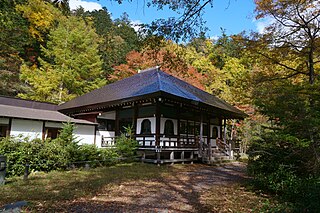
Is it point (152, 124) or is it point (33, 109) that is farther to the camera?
point (33, 109)

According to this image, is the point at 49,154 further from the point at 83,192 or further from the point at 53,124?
the point at 53,124

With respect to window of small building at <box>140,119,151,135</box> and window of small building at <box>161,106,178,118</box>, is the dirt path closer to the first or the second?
window of small building at <box>140,119,151,135</box>

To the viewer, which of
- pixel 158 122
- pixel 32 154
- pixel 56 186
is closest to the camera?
pixel 56 186

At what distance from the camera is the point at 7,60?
22062mm

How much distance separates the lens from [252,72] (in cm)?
1345

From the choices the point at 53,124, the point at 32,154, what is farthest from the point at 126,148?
the point at 53,124

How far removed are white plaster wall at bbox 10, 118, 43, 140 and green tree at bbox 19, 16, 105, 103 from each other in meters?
8.06

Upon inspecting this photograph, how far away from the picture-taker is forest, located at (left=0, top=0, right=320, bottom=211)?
561cm

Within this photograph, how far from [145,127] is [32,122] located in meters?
6.75

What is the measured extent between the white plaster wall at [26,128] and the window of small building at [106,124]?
13.0 ft

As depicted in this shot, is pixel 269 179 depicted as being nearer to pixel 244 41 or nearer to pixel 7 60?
pixel 244 41

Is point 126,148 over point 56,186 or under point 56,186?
over

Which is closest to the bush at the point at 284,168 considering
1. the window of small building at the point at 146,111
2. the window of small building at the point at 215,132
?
the window of small building at the point at 146,111

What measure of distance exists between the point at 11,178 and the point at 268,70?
12353 millimetres
